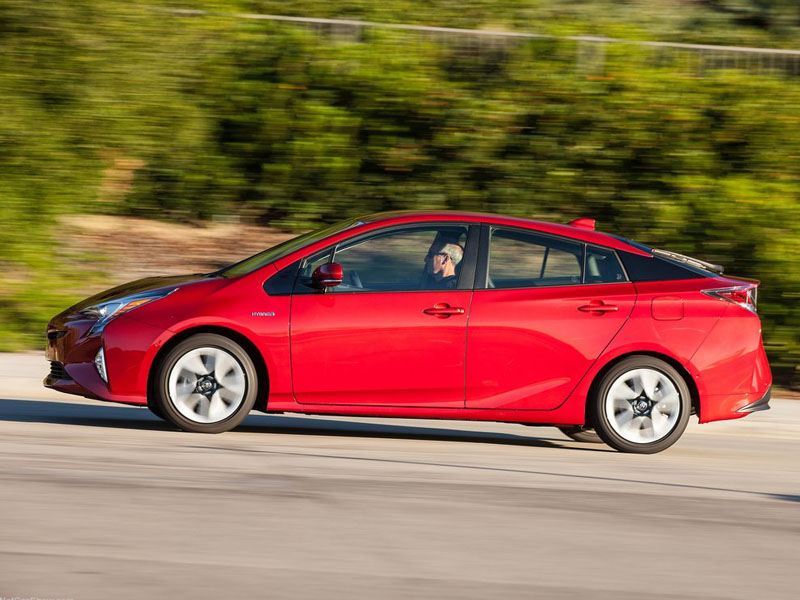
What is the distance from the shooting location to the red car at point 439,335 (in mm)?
8000

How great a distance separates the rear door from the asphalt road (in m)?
0.46

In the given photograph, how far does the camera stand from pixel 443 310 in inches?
317

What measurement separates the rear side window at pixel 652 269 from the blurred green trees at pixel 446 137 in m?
3.89

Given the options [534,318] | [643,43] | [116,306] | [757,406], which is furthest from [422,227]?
[643,43]

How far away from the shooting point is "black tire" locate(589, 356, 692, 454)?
27.1 ft

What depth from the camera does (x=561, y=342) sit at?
26.8 feet

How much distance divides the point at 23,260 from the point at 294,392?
16.2 feet

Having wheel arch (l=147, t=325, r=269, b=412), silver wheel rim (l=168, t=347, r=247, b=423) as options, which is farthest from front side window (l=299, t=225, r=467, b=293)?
silver wheel rim (l=168, t=347, r=247, b=423)

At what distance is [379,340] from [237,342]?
34.9 inches

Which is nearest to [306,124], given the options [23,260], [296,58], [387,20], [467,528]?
[296,58]

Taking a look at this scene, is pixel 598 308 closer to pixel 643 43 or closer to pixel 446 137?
pixel 446 137

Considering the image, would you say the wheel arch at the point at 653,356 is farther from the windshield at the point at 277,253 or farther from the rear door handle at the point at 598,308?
the windshield at the point at 277,253

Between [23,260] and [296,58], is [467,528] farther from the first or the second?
[296,58]

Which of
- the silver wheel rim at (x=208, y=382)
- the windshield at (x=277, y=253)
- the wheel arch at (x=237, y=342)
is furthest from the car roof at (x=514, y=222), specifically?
the silver wheel rim at (x=208, y=382)
